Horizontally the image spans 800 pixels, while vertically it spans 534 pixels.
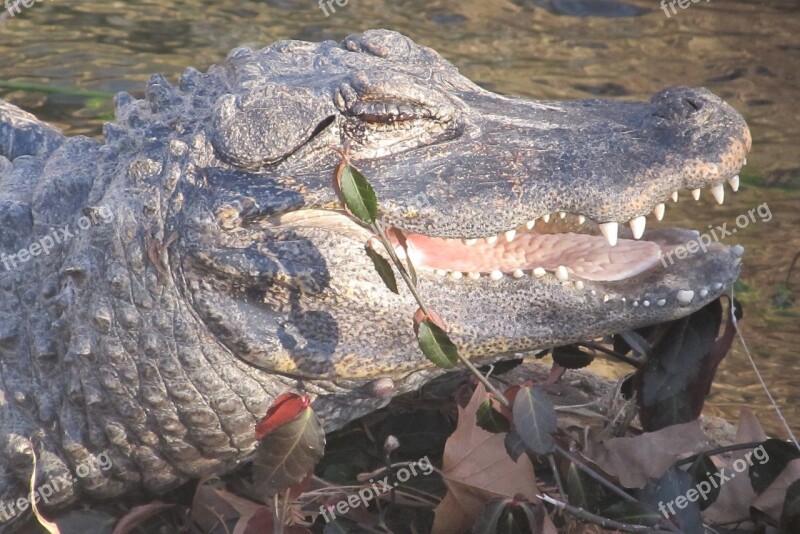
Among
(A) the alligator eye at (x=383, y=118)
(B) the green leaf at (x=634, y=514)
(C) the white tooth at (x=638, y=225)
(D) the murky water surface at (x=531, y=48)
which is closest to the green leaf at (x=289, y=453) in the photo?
(B) the green leaf at (x=634, y=514)

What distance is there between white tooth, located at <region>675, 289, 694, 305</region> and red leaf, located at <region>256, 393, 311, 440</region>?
104 cm

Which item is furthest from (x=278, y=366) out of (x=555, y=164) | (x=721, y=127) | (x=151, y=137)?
(x=721, y=127)

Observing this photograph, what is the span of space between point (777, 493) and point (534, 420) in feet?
2.57

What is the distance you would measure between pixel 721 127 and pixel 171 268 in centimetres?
154

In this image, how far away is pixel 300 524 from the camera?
264cm

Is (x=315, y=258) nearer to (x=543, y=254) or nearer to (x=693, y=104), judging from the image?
(x=543, y=254)

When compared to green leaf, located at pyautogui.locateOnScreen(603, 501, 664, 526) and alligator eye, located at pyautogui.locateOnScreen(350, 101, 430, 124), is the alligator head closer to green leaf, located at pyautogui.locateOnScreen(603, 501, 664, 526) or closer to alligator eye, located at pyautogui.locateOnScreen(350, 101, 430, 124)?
alligator eye, located at pyautogui.locateOnScreen(350, 101, 430, 124)

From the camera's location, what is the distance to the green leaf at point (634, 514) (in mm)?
2527

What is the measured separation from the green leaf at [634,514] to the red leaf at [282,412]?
79 cm

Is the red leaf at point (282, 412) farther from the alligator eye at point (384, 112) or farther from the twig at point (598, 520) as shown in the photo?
the alligator eye at point (384, 112)

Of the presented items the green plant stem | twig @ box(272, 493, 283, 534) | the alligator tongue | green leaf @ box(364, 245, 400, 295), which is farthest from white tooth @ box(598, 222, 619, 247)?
twig @ box(272, 493, 283, 534)

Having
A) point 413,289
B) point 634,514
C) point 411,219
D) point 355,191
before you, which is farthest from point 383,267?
point 634,514

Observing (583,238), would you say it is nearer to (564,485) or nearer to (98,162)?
(564,485)

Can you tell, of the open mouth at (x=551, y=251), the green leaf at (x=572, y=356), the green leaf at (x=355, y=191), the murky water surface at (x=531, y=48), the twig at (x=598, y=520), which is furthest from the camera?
the murky water surface at (x=531, y=48)
